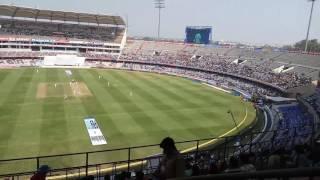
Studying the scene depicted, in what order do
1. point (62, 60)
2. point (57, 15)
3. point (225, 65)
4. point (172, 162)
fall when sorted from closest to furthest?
point (172, 162) → point (225, 65) → point (62, 60) → point (57, 15)

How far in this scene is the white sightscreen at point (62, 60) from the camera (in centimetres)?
7490

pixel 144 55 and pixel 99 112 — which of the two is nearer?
pixel 99 112

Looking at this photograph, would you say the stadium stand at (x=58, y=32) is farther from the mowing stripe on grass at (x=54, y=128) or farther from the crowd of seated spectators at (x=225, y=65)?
the mowing stripe on grass at (x=54, y=128)

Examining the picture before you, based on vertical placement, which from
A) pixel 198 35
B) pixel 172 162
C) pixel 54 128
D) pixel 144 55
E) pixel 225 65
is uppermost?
pixel 198 35

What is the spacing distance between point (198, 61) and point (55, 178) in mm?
61575

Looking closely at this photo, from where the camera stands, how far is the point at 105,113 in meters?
33.8

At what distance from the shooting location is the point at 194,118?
110ft

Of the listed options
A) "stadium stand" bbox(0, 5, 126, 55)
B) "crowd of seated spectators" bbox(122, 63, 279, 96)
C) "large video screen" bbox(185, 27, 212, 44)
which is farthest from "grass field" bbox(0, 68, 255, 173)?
"large video screen" bbox(185, 27, 212, 44)

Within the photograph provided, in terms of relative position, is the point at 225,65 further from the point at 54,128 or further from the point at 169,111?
the point at 54,128

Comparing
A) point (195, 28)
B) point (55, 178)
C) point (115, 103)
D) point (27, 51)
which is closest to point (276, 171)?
point (55, 178)

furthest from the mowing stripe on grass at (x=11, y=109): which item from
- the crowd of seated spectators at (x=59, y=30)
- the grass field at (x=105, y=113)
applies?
the crowd of seated spectators at (x=59, y=30)

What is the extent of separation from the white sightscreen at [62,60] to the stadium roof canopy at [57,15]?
63.9 ft

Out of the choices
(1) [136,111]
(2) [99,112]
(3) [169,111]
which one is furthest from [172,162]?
(3) [169,111]

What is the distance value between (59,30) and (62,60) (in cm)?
2024
